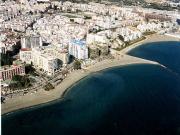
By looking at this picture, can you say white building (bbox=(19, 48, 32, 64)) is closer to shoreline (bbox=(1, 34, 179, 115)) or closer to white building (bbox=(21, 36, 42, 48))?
white building (bbox=(21, 36, 42, 48))

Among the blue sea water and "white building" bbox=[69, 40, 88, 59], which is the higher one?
"white building" bbox=[69, 40, 88, 59]

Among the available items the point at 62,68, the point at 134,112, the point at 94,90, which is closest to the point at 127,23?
the point at 62,68

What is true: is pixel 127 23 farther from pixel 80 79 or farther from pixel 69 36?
pixel 80 79

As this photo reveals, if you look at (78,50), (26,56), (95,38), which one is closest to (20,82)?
(26,56)

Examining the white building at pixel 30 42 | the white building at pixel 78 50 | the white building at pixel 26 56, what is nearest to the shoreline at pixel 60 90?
the white building at pixel 78 50

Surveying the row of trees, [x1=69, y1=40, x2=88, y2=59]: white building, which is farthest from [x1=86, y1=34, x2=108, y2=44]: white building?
the row of trees

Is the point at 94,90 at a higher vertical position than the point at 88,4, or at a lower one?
lower

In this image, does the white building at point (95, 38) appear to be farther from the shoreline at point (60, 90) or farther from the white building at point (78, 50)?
the white building at point (78, 50)

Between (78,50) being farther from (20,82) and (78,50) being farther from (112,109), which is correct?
(112,109)
